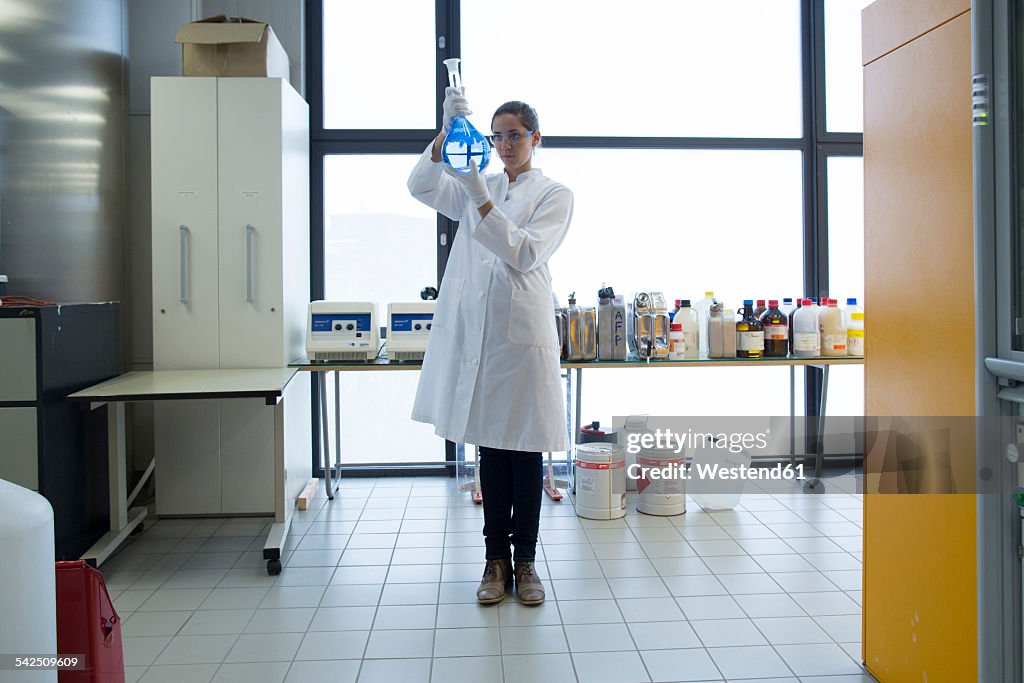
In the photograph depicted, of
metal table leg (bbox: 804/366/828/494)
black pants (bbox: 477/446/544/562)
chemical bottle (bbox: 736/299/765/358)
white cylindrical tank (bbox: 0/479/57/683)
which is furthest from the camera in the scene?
metal table leg (bbox: 804/366/828/494)

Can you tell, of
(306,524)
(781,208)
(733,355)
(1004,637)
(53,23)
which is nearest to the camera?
(1004,637)

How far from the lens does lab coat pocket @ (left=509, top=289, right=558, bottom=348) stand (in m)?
2.36

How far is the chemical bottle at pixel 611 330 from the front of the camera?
137 inches

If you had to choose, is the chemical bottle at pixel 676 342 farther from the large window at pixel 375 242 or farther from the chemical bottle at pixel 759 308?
the large window at pixel 375 242

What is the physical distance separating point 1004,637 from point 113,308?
3.14m

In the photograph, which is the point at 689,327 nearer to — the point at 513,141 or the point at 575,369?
the point at 575,369

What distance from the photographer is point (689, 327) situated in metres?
3.60

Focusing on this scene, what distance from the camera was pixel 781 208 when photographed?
4270 millimetres

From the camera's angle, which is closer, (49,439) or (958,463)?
(958,463)

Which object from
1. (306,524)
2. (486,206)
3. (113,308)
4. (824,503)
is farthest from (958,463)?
(113,308)

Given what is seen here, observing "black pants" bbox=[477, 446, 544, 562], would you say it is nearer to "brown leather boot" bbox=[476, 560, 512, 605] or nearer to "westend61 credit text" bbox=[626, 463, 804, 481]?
"brown leather boot" bbox=[476, 560, 512, 605]

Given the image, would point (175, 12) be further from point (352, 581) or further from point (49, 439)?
point (352, 581)

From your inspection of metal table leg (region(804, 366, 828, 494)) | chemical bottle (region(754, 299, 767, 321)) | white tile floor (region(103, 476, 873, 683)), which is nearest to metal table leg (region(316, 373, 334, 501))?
white tile floor (region(103, 476, 873, 683))

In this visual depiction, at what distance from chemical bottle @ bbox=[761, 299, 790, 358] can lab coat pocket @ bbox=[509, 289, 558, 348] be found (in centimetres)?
157
